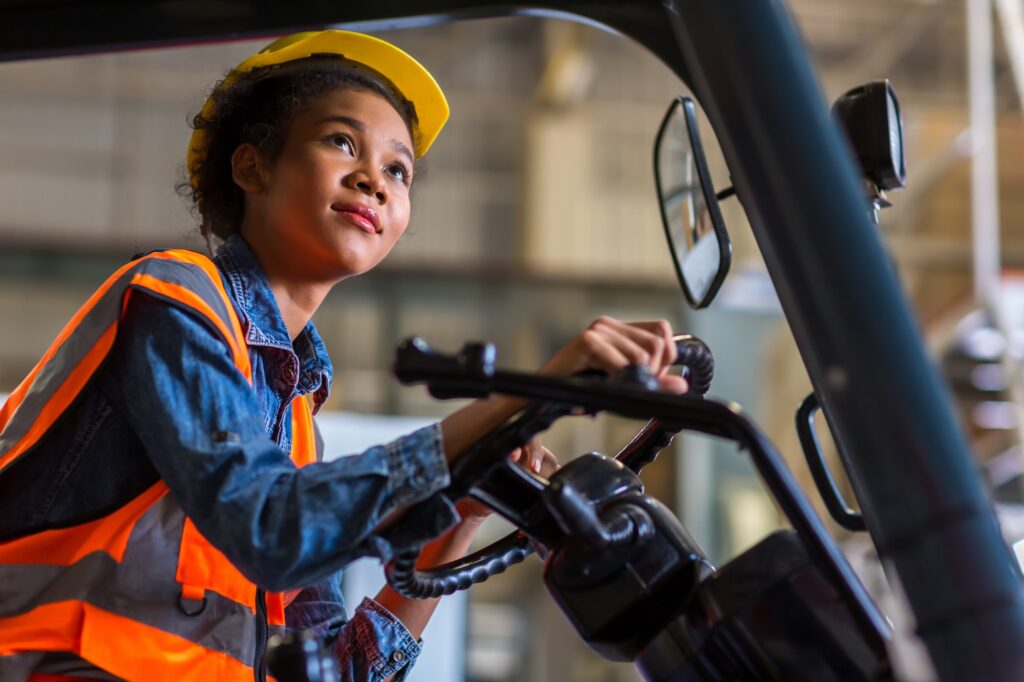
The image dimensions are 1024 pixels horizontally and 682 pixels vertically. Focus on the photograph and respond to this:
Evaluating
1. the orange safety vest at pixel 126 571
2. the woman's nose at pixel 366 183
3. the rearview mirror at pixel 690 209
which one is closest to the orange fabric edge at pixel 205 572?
the orange safety vest at pixel 126 571

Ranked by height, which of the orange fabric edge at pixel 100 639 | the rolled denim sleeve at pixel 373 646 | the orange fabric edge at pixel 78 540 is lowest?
the rolled denim sleeve at pixel 373 646

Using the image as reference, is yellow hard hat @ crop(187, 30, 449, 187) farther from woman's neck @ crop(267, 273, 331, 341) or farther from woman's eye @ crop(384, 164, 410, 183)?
woman's neck @ crop(267, 273, 331, 341)

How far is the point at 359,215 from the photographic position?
71.8 inches

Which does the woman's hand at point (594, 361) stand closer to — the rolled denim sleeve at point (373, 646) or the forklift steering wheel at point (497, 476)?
the forklift steering wheel at point (497, 476)

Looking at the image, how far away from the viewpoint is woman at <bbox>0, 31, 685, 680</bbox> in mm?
1364

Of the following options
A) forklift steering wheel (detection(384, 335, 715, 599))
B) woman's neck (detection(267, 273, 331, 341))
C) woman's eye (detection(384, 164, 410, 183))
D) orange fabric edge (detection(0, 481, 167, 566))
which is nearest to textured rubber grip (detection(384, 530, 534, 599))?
forklift steering wheel (detection(384, 335, 715, 599))

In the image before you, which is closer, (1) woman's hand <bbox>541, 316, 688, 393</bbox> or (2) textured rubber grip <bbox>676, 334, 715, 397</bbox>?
(1) woman's hand <bbox>541, 316, 688, 393</bbox>

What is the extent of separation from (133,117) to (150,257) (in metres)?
10.5

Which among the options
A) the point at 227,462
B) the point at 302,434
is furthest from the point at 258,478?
the point at 302,434

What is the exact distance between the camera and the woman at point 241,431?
4.48ft

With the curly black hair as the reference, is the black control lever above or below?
below

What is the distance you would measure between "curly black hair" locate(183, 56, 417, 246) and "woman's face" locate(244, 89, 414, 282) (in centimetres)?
3

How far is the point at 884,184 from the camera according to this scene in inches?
67.2

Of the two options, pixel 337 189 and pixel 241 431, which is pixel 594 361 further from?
pixel 337 189
